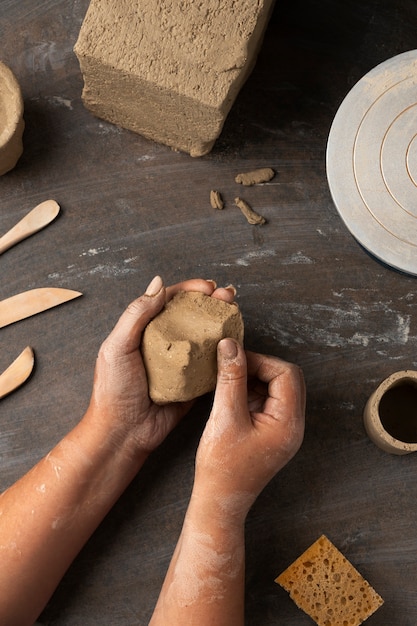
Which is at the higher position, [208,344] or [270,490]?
[208,344]

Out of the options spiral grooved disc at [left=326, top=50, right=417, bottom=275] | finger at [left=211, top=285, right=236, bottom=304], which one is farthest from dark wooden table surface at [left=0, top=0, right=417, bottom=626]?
finger at [left=211, top=285, right=236, bottom=304]

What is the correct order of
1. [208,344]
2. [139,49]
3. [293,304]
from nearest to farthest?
[208,344] < [139,49] < [293,304]

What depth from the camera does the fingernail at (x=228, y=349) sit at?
127 centimetres

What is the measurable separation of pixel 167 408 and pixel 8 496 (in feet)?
1.38

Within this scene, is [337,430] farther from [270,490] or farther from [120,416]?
[120,416]

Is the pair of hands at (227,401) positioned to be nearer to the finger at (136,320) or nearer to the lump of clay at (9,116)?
the finger at (136,320)

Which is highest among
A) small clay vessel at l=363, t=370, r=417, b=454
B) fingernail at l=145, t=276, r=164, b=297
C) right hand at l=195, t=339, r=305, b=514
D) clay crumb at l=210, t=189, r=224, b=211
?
fingernail at l=145, t=276, r=164, b=297

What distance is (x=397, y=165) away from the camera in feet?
4.91

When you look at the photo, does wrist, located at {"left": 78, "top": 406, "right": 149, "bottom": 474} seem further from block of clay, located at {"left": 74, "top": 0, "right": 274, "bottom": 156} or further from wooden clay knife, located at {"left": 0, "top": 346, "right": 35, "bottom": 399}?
block of clay, located at {"left": 74, "top": 0, "right": 274, "bottom": 156}

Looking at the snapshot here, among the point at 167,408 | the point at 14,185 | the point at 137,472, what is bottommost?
the point at 137,472

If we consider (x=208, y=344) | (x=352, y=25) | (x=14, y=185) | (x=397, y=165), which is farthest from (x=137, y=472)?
(x=352, y=25)

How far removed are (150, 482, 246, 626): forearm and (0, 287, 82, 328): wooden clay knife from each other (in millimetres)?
604

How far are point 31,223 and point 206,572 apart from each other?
3.12 ft

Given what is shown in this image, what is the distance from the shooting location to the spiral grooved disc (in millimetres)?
1493
